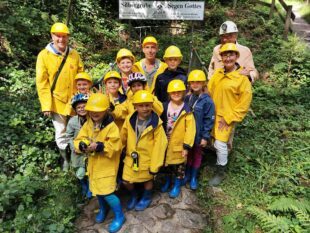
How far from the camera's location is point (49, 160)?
5.54 metres

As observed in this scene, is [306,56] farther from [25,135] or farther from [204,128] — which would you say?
[25,135]

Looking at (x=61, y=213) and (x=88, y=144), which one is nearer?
(x=88, y=144)

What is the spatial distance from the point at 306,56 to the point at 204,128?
7766mm

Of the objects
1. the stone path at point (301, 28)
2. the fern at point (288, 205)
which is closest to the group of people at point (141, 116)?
the fern at point (288, 205)

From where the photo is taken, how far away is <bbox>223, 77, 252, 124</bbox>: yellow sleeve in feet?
14.3

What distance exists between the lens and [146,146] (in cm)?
417

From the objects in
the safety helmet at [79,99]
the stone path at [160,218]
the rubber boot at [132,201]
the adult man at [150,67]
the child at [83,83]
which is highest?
the adult man at [150,67]

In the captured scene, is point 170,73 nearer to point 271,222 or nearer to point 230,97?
point 230,97

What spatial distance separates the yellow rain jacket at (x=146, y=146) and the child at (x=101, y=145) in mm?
259

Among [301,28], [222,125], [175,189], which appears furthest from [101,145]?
[301,28]

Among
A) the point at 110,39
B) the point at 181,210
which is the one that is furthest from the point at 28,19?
the point at 181,210

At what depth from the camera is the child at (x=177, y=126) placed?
14.2ft

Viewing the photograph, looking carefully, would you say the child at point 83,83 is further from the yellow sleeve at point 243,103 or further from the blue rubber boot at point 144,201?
the yellow sleeve at point 243,103

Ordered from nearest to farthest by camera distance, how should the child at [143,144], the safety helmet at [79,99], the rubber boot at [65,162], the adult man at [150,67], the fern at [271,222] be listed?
the fern at [271,222]
the child at [143,144]
the safety helmet at [79,99]
the adult man at [150,67]
the rubber boot at [65,162]
